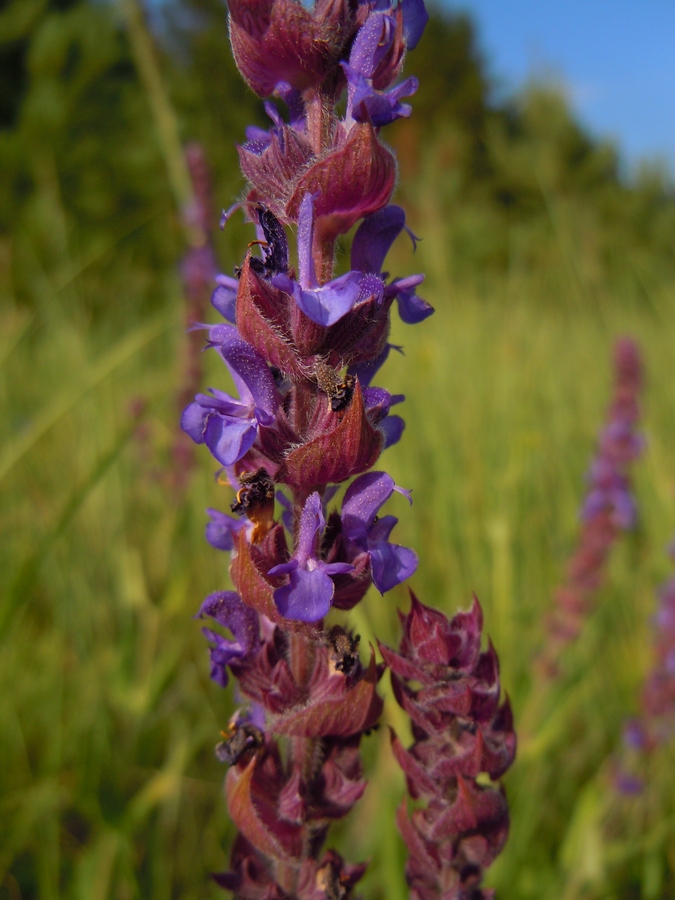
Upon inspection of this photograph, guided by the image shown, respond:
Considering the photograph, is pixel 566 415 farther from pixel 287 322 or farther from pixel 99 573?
pixel 287 322

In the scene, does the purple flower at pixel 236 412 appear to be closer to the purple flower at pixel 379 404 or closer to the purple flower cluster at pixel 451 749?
the purple flower at pixel 379 404

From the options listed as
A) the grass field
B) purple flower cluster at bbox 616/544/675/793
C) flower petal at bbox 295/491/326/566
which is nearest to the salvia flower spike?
flower petal at bbox 295/491/326/566

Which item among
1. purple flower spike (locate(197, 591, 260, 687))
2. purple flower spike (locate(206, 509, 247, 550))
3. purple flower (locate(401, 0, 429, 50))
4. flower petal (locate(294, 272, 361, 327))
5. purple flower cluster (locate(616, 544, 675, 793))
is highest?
purple flower cluster (locate(616, 544, 675, 793))

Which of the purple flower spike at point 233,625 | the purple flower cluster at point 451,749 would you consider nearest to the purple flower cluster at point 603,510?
the purple flower cluster at point 451,749

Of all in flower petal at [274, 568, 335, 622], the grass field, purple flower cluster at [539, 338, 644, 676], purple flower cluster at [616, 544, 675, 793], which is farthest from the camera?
purple flower cluster at [539, 338, 644, 676]

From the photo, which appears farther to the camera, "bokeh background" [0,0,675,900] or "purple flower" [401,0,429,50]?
"bokeh background" [0,0,675,900]

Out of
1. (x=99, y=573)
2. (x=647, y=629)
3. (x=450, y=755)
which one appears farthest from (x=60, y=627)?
(x=647, y=629)

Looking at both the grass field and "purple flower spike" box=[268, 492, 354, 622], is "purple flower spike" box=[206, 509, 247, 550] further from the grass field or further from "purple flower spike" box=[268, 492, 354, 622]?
the grass field
